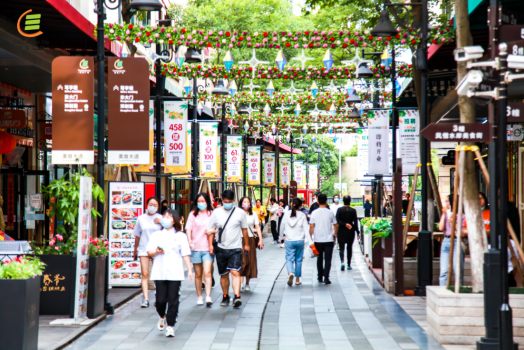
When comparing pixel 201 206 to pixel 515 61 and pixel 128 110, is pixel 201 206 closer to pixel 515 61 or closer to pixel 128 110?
pixel 128 110

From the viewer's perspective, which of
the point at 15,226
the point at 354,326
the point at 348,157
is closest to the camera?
the point at 354,326

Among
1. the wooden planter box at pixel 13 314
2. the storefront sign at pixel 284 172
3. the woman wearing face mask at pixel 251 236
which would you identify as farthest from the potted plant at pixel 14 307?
the storefront sign at pixel 284 172

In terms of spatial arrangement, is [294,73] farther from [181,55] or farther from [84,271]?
[84,271]

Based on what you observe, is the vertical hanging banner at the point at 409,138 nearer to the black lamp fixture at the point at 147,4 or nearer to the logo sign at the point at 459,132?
the black lamp fixture at the point at 147,4

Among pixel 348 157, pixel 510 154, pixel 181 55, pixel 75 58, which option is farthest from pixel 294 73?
pixel 348 157

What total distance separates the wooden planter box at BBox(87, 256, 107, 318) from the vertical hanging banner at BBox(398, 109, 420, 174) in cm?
881

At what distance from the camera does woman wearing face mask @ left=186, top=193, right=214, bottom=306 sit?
11.5 meters

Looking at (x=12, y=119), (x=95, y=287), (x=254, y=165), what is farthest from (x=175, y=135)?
(x=254, y=165)

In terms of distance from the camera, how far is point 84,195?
9.62m

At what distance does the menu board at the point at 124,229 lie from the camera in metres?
13.6

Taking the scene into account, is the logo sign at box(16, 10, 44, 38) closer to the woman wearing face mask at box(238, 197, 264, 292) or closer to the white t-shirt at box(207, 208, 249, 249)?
the white t-shirt at box(207, 208, 249, 249)

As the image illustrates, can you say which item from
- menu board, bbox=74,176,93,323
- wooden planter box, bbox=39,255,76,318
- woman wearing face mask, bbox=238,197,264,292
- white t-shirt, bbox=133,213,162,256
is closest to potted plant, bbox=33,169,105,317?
wooden planter box, bbox=39,255,76,318

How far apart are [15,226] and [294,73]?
8.16m

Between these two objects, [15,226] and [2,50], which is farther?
[15,226]
